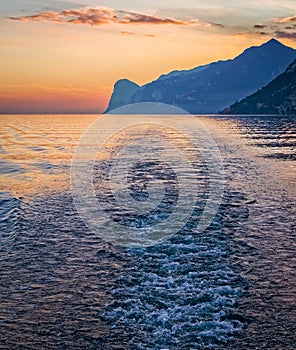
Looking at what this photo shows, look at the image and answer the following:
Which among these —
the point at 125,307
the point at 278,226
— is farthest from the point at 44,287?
the point at 278,226

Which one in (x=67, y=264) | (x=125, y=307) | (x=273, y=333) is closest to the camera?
(x=273, y=333)

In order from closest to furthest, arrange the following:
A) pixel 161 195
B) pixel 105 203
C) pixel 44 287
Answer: pixel 44 287 < pixel 105 203 < pixel 161 195

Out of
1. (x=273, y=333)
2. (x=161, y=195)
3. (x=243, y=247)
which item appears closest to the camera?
(x=273, y=333)

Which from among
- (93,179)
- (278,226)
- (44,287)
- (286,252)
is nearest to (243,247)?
(286,252)

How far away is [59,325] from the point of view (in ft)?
39.1

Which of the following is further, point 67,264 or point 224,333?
point 67,264

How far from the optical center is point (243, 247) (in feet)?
61.8

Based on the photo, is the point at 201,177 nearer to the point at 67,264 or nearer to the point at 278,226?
the point at 278,226

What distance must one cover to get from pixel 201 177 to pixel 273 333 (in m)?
28.7

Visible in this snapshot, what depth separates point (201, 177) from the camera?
39.5 meters

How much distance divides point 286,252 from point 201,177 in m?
22.2

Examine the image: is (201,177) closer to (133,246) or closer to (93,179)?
(93,179)

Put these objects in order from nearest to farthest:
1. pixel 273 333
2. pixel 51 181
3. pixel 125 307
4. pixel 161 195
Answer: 1. pixel 273 333
2. pixel 125 307
3. pixel 161 195
4. pixel 51 181

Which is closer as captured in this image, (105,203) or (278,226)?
(278,226)
